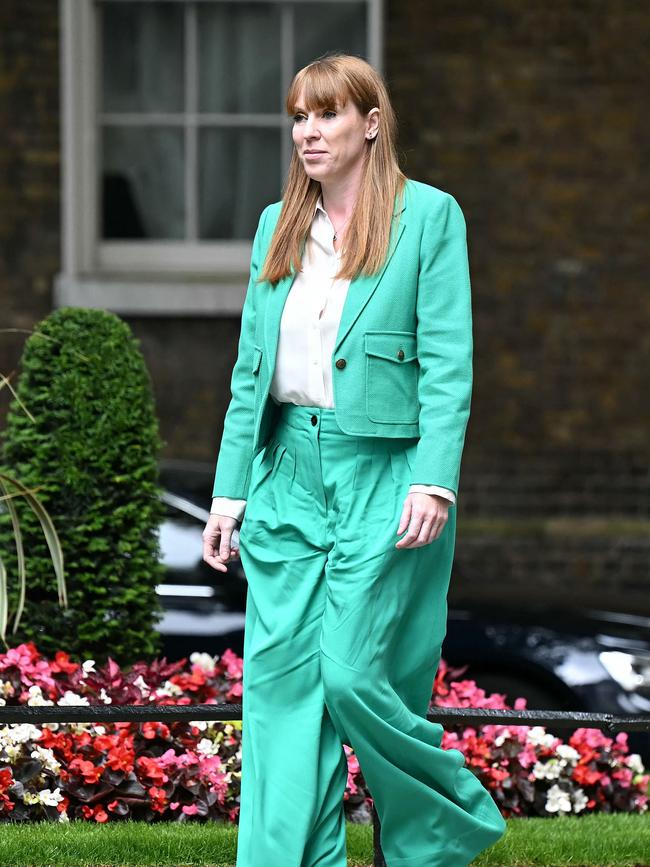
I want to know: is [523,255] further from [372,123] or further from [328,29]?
[372,123]

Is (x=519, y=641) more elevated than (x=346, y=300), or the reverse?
(x=346, y=300)

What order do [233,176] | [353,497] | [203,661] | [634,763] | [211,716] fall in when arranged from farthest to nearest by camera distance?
[233,176] → [203,661] → [634,763] → [211,716] → [353,497]

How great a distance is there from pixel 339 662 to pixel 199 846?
131cm

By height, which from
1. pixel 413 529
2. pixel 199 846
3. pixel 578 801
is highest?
pixel 413 529

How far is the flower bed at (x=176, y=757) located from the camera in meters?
4.65

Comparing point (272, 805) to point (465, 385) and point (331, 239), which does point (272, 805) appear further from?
point (331, 239)

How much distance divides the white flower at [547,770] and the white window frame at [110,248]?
5430 mm

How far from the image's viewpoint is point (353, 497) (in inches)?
133

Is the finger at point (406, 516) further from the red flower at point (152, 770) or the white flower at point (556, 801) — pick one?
the white flower at point (556, 801)

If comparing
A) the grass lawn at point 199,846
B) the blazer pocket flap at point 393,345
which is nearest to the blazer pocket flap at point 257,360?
the blazer pocket flap at point 393,345

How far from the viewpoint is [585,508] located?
10.2 metres

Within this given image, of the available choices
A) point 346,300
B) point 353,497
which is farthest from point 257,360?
point 353,497

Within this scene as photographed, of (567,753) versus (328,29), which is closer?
(567,753)

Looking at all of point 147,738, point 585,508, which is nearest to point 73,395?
point 147,738
